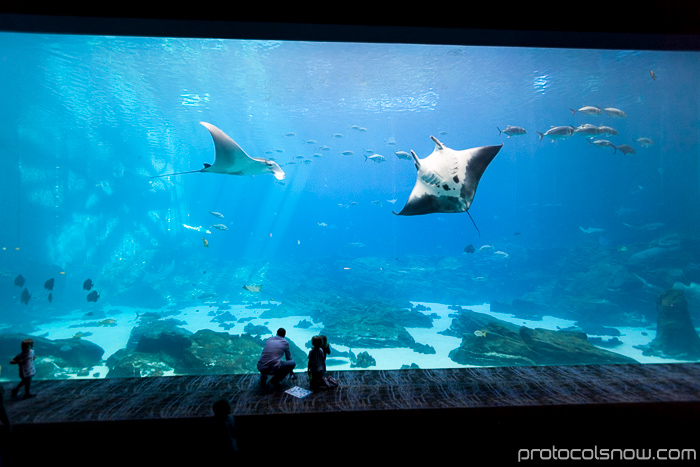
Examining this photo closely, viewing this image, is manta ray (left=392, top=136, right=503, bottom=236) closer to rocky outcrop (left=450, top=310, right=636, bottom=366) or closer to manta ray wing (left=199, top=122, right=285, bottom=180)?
manta ray wing (left=199, top=122, right=285, bottom=180)

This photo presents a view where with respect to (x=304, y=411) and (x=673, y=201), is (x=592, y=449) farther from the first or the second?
(x=673, y=201)

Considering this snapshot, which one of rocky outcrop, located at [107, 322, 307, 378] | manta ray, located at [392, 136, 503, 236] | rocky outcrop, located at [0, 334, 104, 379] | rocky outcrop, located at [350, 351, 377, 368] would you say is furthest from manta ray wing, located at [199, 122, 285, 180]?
rocky outcrop, located at [0, 334, 104, 379]

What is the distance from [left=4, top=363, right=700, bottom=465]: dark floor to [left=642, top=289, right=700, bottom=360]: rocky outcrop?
11.4m

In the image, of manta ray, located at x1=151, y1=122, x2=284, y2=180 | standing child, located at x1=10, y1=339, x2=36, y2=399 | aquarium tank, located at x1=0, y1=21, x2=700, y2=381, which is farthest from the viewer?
aquarium tank, located at x1=0, y1=21, x2=700, y2=381

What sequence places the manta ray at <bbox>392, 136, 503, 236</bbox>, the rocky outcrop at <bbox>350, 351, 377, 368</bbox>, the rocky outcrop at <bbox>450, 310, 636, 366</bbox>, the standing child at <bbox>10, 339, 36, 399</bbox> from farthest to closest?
1. the rocky outcrop at <bbox>350, 351, 377, 368</bbox>
2. the rocky outcrop at <bbox>450, 310, 636, 366</bbox>
3. the manta ray at <bbox>392, 136, 503, 236</bbox>
4. the standing child at <bbox>10, 339, 36, 399</bbox>

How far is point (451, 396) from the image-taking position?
2.81 m

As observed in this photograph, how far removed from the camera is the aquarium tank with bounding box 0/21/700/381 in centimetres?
893

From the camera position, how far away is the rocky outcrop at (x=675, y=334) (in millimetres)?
10312

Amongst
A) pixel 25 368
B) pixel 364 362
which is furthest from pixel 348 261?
pixel 25 368

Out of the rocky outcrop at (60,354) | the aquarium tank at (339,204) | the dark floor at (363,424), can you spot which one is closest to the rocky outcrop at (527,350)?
the aquarium tank at (339,204)

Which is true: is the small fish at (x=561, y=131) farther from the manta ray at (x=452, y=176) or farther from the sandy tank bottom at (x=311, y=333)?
the sandy tank bottom at (x=311, y=333)

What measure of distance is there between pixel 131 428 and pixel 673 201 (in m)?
35.6

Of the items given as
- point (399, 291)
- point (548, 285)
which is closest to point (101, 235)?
point (399, 291)

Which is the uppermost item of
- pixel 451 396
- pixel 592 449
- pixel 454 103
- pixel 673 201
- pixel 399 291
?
pixel 454 103
